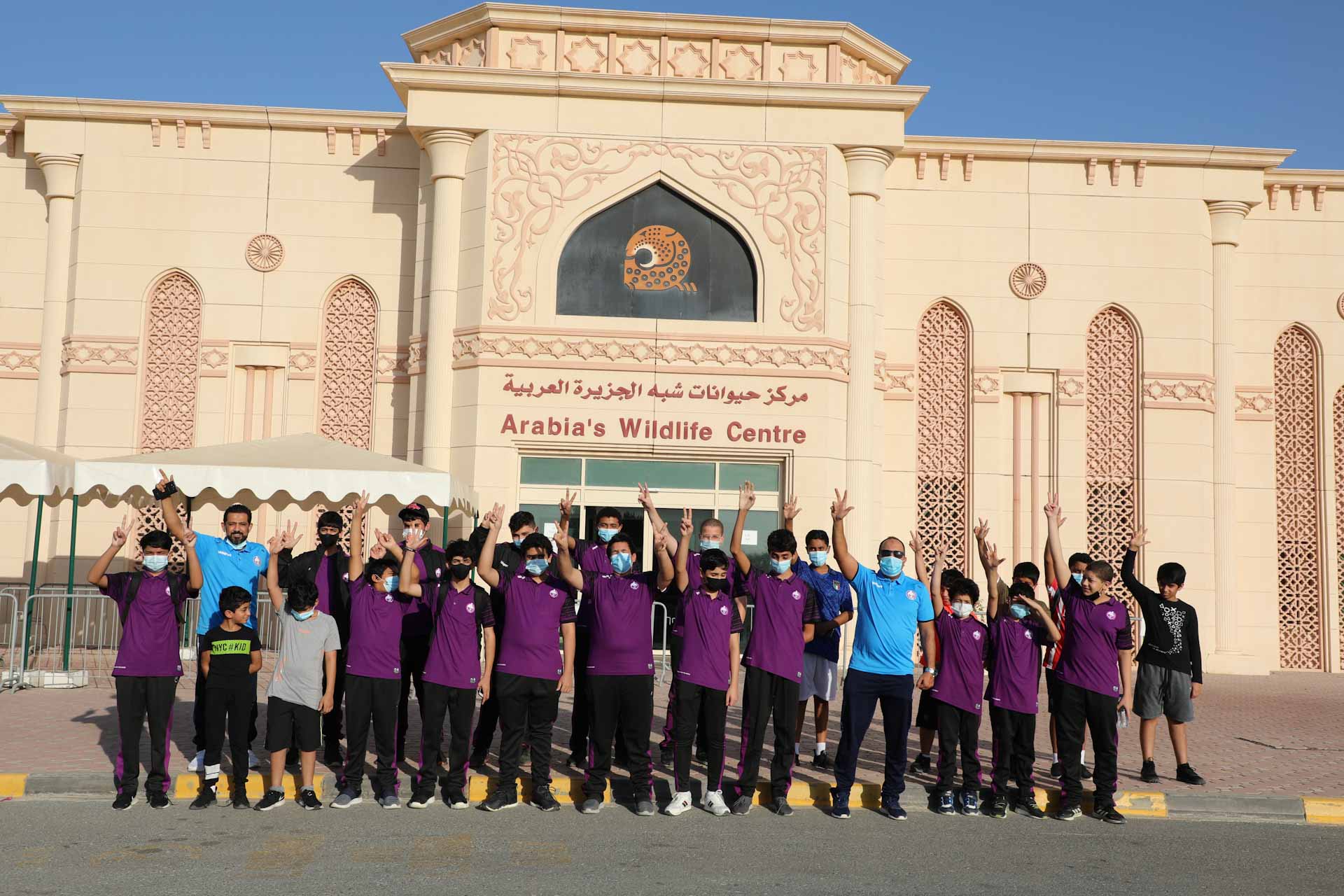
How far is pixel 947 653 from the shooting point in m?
8.02

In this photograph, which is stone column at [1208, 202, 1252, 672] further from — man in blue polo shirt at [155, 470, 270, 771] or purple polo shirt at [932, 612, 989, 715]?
man in blue polo shirt at [155, 470, 270, 771]

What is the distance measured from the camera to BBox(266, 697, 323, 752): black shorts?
293 inches

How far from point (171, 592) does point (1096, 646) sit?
5.97 m

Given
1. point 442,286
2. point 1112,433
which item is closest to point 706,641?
point 442,286

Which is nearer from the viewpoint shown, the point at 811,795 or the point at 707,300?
the point at 811,795

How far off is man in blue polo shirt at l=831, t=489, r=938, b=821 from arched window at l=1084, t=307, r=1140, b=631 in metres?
10.1

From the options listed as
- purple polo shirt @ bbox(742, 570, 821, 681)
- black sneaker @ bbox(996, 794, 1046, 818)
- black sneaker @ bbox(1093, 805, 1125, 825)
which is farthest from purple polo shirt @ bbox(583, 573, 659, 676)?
black sneaker @ bbox(1093, 805, 1125, 825)

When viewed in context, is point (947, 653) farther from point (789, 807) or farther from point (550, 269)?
point (550, 269)

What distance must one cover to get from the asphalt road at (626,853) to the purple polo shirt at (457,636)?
83cm

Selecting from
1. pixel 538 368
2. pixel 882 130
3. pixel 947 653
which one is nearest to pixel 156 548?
pixel 947 653

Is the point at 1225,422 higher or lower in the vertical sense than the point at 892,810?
higher

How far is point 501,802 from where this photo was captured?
7.60m

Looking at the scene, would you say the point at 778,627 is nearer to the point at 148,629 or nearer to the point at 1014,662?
the point at 1014,662

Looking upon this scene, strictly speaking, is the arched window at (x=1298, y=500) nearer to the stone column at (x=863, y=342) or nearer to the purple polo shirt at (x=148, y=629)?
the stone column at (x=863, y=342)
